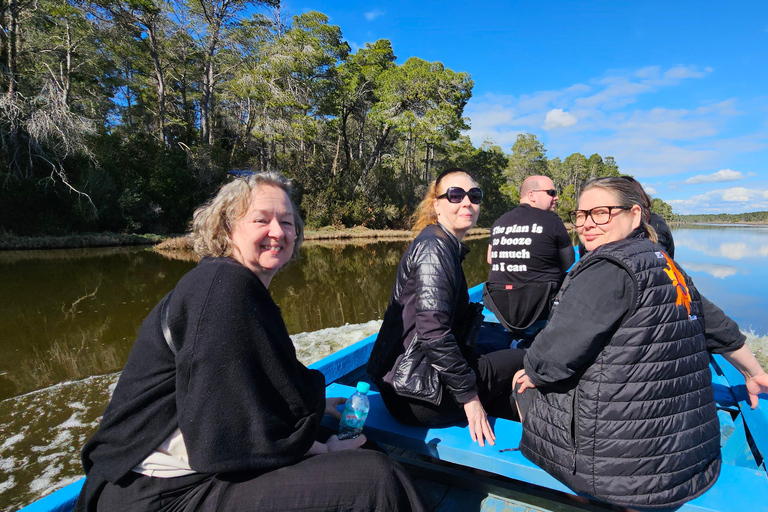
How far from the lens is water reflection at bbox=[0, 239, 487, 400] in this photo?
460 centimetres

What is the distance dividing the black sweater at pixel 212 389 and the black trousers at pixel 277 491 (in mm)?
55

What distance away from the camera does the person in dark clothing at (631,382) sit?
125cm

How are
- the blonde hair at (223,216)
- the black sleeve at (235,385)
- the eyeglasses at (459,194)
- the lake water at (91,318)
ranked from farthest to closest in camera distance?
the lake water at (91,318) < the eyeglasses at (459,194) < the blonde hair at (223,216) < the black sleeve at (235,385)

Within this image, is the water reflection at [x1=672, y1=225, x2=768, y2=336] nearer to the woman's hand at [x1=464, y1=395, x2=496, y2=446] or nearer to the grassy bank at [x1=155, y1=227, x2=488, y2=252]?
the woman's hand at [x1=464, y1=395, x2=496, y2=446]

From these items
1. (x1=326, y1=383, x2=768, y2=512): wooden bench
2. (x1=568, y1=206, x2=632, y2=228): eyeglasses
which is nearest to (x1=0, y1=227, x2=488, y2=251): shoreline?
(x1=326, y1=383, x2=768, y2=512): wooden bench

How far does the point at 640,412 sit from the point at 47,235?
20.0 m

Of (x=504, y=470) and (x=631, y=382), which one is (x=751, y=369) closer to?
(x=631, y=382)

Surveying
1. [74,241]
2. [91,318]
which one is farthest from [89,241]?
[91,318]

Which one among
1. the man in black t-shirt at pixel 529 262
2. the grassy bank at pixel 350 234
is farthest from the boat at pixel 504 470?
the grassy bank at pixel 350 234

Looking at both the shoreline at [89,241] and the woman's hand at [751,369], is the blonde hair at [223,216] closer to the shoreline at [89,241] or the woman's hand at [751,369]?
the woman's hand at [751,369]

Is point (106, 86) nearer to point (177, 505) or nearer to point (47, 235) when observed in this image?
point (47, 235)

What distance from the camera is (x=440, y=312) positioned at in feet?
5.56

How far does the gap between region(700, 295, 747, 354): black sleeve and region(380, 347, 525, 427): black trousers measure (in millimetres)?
798

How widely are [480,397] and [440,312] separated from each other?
0.55 m
